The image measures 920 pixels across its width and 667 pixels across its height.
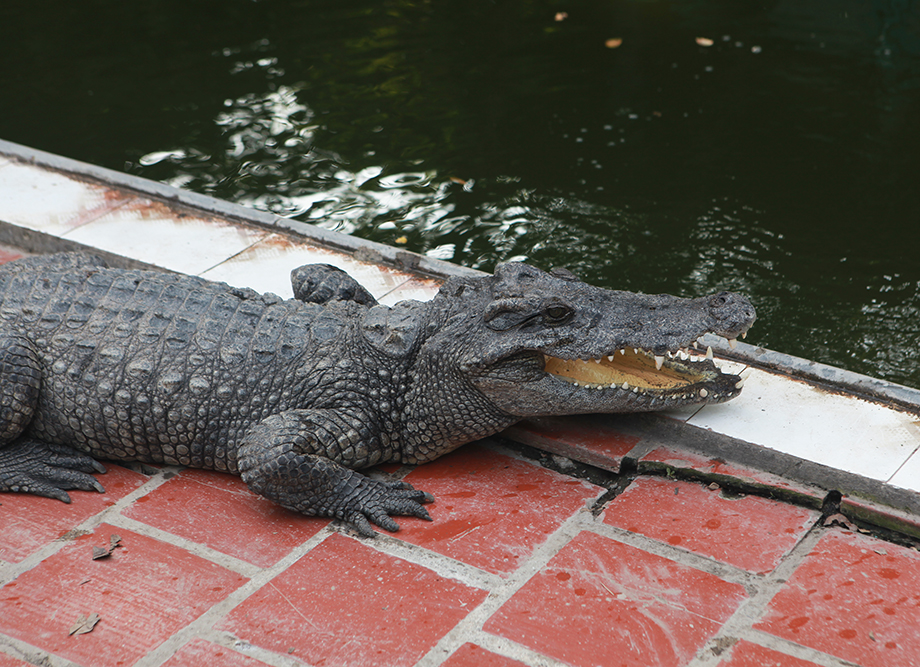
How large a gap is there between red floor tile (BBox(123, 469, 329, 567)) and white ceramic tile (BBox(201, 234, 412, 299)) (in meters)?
1.21

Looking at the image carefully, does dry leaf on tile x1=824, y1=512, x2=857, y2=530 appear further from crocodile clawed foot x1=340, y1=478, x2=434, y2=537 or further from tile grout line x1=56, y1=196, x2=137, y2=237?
tile grout line x1=56, y1=196, x2=137, y2=237

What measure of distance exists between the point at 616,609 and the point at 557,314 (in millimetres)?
1014

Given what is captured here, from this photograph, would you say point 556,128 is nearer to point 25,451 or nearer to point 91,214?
point 91,214

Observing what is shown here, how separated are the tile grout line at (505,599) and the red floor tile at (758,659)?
0.52 metres

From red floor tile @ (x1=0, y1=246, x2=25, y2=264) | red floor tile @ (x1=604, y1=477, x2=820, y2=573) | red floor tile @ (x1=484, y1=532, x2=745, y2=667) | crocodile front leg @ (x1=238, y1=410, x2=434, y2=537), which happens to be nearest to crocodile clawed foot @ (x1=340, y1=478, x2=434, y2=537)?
crocodile front leg @ (x1=238, y1=410, x2=434, y2=537)

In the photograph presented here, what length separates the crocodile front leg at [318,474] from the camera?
320cm

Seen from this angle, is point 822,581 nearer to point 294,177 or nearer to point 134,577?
point 134,577

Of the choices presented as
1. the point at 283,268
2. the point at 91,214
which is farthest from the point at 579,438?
the point at 91,214

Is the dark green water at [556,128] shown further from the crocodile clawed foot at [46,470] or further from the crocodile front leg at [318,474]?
the crocodile clawed foot at [46,470]

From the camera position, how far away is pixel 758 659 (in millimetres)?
2641

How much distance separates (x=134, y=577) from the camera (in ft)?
9.89

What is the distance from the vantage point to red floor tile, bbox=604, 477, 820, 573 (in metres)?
3.05

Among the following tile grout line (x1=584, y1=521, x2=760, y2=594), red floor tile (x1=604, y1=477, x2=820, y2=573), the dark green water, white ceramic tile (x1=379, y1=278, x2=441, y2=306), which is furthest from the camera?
Result: the dark green water

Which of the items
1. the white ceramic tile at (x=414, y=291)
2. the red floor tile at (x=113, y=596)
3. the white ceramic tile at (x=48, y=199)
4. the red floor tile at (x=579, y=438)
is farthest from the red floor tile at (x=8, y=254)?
the red floor tile at (x=579, y=438)
